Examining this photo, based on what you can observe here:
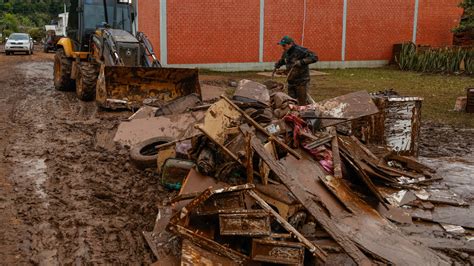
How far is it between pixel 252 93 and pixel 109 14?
737 centimetres

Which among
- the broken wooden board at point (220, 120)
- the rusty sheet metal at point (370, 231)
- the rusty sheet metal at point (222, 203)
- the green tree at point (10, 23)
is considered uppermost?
the green tree at point (10, 23)

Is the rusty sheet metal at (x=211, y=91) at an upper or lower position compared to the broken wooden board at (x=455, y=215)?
upper

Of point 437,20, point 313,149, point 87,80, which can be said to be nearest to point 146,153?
point 313,149

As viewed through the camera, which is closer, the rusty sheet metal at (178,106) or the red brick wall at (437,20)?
the rusty sheet metal at (178,106)

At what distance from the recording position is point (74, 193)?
6289 millimetres

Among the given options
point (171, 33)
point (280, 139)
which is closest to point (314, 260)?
point (280, 139)

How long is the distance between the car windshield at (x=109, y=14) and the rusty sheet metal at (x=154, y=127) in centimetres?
565

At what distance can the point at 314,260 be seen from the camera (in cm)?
441

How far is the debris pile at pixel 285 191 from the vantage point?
14.1 feet

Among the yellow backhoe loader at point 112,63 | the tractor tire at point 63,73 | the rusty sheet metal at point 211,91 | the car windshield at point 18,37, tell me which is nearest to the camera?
the yellow backhoe loader at point 112,63

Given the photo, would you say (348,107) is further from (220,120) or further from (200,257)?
(200,257)

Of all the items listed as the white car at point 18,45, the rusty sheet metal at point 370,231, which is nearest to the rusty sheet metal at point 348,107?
the rusty sheet metal at point 370,231

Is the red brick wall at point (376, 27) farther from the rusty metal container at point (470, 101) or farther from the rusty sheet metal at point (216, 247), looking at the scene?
the rusty sheet metal at point (216, 247)

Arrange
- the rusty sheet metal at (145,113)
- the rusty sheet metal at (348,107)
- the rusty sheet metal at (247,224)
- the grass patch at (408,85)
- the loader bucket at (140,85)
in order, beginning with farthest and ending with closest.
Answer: the grass patch at (408,85) → the loader bucket at (140,85) → the rusty sheet metal at (145,113) → the rusty sheet metal at (348,107) → the rusty sheet metal at (247,224)
